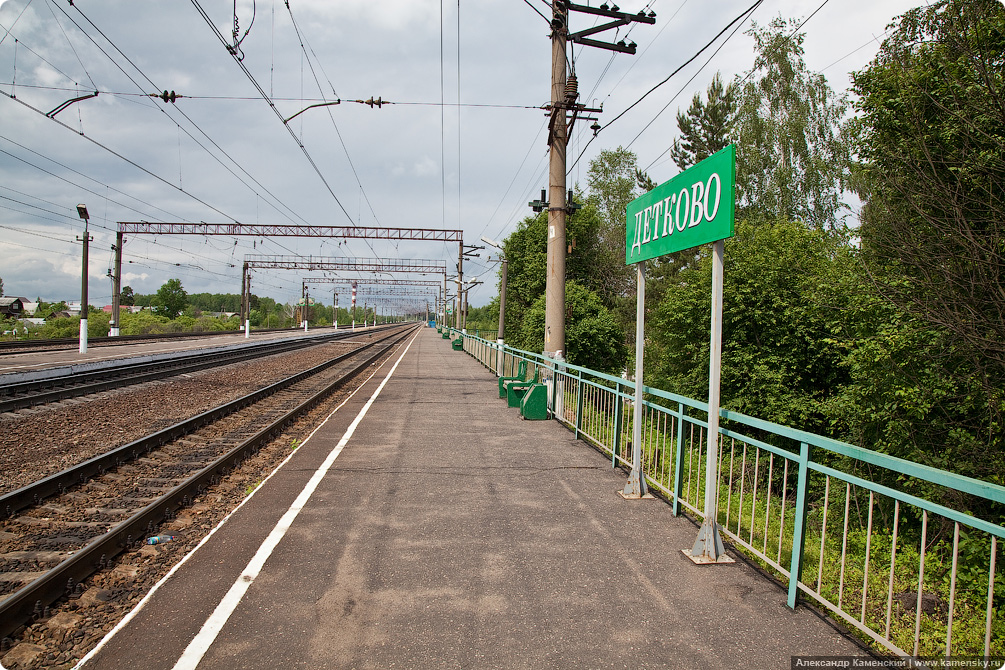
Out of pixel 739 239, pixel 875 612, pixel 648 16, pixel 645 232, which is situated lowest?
pixel 875 612

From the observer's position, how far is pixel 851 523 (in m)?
11.2

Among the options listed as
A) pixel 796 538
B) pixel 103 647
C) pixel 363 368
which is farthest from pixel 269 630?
pixel 363 368

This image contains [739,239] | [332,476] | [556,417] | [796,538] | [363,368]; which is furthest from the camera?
[363,368]

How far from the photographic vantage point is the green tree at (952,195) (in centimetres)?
668

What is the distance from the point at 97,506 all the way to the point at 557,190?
8800mm

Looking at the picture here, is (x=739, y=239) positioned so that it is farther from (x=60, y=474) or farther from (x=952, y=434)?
(x=60, y=474)

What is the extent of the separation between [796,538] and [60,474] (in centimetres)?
707

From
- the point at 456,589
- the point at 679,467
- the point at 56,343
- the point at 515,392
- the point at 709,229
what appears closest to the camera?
the point at 456,589

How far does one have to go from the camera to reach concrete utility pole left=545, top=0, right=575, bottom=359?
11.1m

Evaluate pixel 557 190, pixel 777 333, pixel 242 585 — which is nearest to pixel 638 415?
pixel 242 585

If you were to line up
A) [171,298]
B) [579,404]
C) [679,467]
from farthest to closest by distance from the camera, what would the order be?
[171,298] → [579,404] → [679,467]

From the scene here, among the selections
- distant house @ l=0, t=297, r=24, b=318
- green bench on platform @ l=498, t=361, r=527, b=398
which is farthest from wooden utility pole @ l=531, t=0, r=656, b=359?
distant house @ l=0, t=297, r=24, b=318

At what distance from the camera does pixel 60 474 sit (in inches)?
243

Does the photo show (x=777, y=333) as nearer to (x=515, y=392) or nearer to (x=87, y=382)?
(x=515, y=392)
